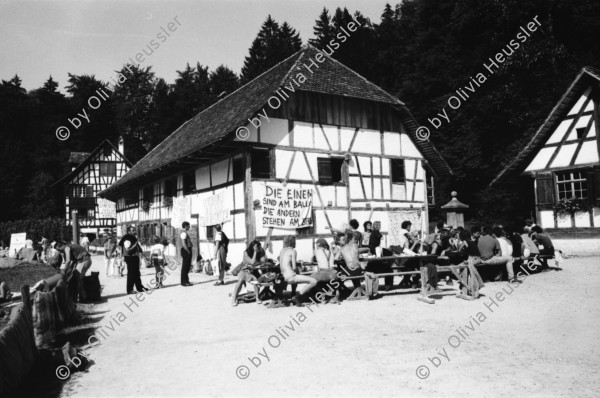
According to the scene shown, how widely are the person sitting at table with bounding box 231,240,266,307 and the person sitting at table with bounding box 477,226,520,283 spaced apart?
5.08 m

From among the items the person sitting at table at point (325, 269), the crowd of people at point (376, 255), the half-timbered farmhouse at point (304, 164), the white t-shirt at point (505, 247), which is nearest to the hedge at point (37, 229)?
the half-timbered farmhouse at point (304, 164)

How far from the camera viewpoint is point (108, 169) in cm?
4744

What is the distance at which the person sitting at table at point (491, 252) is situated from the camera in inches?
430

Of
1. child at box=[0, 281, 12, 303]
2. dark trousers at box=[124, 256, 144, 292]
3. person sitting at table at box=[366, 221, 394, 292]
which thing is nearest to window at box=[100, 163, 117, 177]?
child at box=[0, 281, 12, 303]

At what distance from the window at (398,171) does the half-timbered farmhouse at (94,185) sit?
115ft

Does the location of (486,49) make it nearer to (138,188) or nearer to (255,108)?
(255,108)

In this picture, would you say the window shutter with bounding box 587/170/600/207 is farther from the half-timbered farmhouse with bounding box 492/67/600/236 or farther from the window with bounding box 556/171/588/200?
the window with bounding box 556/171/588/200

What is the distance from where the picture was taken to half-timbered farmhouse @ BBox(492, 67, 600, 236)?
19.2m

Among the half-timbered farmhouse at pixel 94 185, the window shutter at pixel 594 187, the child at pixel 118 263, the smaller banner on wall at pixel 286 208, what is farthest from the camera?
the half-timbered farmhouse at pixel 94 185

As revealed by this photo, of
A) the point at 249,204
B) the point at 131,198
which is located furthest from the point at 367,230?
the point at 131,198

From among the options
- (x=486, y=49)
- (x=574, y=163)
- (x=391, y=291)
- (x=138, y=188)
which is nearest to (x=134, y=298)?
(x=391, y=291)

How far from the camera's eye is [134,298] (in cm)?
1092

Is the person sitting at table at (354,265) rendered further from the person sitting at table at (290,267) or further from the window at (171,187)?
the window at (171,187)

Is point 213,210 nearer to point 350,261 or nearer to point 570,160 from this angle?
point 350,261
